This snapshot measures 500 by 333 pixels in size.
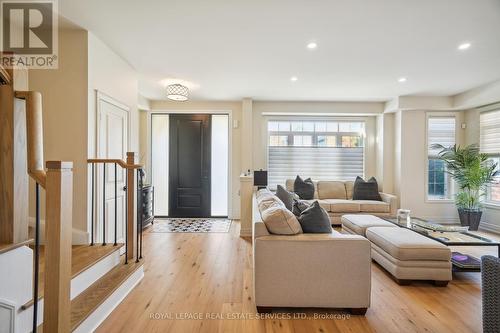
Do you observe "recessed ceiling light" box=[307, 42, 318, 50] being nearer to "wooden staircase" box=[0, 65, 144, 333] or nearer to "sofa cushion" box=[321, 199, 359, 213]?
"wooden staircase" box=[0, 65, 144, 333]

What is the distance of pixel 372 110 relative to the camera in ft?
19.7

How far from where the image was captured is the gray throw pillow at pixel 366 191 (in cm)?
552

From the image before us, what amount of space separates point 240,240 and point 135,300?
212cm

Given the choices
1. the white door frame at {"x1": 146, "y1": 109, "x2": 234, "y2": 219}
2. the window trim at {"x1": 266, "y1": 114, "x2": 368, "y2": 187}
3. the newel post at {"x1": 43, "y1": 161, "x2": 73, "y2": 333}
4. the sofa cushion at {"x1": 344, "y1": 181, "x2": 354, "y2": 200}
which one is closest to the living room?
the newel post at {"x1": 43, "y1": 161, "x2": 73, "y2": 333}

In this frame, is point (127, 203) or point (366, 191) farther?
point (366, 191)

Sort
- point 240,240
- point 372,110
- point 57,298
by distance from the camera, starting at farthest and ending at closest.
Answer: point 372,110 < point 240,240 < point 57,298

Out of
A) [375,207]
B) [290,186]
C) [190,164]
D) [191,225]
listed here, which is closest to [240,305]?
[191,225]

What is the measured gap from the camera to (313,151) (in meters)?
6.23

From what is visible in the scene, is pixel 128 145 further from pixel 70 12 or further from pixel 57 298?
pixel 57 298

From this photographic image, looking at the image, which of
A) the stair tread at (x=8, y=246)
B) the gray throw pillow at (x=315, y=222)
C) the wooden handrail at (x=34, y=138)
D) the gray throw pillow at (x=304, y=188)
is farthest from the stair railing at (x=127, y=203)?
the gray throw pillow at (x=304, y=188)

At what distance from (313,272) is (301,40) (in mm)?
2505

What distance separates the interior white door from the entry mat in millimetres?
1361

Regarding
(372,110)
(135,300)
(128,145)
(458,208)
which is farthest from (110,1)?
(458,208)

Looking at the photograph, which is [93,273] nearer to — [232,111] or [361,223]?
[361,223]
